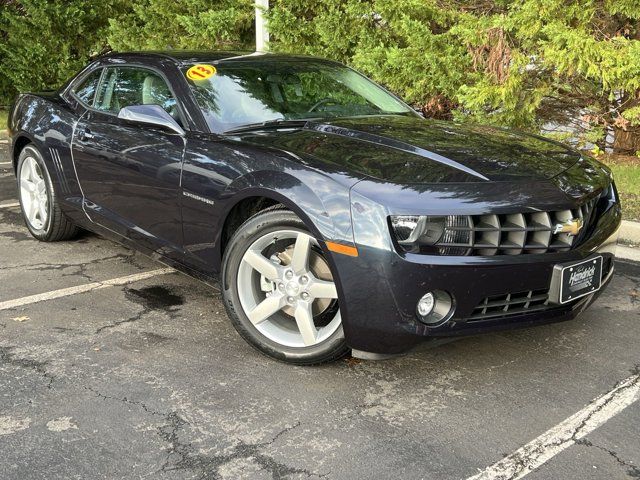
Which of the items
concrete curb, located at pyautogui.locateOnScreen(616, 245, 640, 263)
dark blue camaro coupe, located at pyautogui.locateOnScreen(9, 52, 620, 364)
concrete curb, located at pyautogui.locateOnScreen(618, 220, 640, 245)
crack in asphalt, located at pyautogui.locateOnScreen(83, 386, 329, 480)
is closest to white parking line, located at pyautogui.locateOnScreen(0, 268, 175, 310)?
dark blue camaro coupe, located at pyautogui.locateOnScreen(9, 52, 620, 364)

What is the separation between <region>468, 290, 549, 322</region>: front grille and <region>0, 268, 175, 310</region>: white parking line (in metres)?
2.54

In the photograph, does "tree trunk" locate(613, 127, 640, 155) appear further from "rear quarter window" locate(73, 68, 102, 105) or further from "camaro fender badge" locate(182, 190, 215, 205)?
"camaro fender badge" locate(182, 190, 215, 205)

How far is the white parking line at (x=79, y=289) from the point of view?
4.52 m

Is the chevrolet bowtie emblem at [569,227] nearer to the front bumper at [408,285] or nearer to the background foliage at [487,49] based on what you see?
the front bumper at [408,285]

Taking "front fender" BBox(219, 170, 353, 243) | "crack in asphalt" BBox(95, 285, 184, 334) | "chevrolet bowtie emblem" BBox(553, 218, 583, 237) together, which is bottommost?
"crack in asphalt" BBox(95, 285, 184, 334)

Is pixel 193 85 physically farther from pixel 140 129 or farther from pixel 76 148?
pixel 76 148

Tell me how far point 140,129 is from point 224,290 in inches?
48.8

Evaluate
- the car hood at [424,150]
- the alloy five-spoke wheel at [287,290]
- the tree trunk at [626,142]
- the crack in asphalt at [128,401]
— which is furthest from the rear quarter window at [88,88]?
the tree trunk at [626,142]

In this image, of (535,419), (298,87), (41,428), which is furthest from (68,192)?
(535,419)

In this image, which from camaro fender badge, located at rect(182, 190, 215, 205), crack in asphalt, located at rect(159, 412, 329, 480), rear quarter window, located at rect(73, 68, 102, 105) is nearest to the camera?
crack in asphalt, located at rect(159, 412, 329, 480)

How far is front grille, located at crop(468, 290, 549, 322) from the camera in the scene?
3283mm

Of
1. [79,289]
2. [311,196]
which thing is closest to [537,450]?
[311,196]

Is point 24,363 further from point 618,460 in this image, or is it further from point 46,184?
point 618,460

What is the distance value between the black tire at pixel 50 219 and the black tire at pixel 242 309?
2.21 metres
